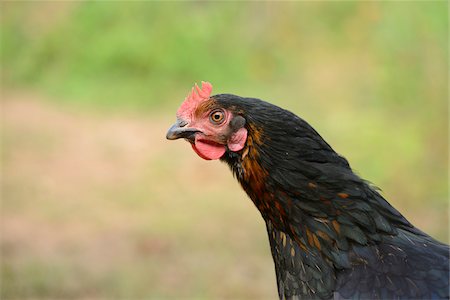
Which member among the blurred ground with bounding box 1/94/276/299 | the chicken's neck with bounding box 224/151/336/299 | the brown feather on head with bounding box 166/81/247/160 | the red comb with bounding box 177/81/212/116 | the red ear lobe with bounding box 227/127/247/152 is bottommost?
the chicken's neck with bounding box 224/151/336/299

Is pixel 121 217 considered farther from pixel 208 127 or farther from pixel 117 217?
pixel 208 127

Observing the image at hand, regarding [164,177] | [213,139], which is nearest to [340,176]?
[213,139]

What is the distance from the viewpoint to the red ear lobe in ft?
8.11

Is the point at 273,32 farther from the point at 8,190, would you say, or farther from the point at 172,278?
the point at 172,278

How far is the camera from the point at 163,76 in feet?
35.4

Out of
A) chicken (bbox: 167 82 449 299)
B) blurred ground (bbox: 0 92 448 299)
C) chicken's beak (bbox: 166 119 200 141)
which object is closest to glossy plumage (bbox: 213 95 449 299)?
chicken (bbox: 167 82 449 299)

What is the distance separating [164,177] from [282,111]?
18.1ft

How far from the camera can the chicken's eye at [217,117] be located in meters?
2.54

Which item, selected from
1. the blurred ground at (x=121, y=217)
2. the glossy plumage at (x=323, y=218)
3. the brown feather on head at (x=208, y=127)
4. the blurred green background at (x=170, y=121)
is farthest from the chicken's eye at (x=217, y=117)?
the blurred ground at (x=121, y=217)

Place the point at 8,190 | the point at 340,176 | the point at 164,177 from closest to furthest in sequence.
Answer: the point at 340,176 → the point at 8,190 → the point at 164,177

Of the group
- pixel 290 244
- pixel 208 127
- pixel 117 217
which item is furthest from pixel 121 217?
pixel 290 244

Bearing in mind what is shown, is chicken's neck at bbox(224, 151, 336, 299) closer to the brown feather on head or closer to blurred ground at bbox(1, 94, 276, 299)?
the brown feather on head

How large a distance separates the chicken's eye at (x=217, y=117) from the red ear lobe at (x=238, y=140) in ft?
0.28

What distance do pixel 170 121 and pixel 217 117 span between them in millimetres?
7126
